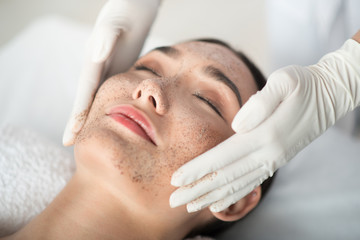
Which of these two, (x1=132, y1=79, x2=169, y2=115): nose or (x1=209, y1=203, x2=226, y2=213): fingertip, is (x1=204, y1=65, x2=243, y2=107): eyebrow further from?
(x1=209, y1=203, x2=226, y2=213): fingertip

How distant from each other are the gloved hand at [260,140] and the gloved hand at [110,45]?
0.52 meters

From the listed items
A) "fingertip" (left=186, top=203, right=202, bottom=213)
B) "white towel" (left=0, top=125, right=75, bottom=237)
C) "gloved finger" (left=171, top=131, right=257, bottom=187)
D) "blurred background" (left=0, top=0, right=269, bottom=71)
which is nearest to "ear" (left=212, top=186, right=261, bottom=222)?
"fingertip" (left=186, top=203, right=202, bottom=213)

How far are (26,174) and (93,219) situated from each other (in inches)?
22.0

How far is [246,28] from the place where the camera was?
7.09 ft

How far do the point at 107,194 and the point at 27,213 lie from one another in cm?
50

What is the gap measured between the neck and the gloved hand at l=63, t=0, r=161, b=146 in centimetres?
26

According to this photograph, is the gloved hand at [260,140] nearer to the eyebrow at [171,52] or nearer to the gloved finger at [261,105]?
the gloved finger at [261,105]

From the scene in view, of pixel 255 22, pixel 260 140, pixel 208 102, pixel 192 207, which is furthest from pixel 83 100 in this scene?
pixel 255 22

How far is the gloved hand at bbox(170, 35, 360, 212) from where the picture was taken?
97cm

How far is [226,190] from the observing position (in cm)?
103

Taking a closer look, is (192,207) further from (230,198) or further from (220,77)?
(220,77)

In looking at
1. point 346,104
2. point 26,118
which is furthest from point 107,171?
point 26,118

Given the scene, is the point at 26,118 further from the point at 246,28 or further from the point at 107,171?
the point at 246,28

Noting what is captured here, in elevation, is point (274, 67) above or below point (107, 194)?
above
